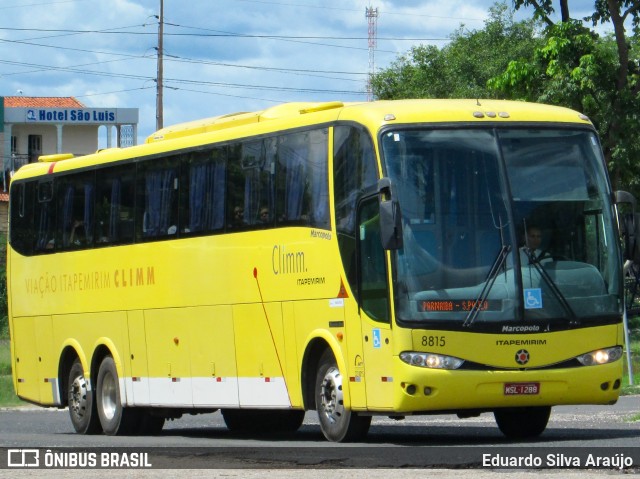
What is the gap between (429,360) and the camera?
48.8 ft

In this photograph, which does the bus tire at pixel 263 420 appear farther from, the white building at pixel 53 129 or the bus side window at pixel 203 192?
the white building at pixel 53 129

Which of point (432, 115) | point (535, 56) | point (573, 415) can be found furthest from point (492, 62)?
point (432, 115)

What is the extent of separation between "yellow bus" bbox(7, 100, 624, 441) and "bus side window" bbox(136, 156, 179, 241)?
4 cm

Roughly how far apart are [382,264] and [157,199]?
18.3 ft

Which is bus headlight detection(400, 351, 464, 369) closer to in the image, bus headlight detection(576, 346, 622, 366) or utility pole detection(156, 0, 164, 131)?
bus headlight detection(576, 346, 622, 366)

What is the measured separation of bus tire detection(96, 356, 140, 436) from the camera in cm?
2116

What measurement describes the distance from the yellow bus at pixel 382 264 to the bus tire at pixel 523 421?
2cm

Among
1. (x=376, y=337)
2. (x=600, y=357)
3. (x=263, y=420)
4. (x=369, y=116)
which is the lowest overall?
(x=263, y=420)

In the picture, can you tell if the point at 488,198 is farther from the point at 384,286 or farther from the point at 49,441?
the point at 49,441

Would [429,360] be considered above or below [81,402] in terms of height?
above

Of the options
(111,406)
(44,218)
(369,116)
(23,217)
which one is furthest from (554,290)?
(23,217)

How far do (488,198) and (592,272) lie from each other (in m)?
1.29

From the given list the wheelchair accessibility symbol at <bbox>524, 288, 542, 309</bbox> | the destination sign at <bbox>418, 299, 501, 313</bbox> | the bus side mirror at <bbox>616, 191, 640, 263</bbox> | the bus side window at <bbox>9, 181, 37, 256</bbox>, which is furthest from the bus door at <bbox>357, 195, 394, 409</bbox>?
the bus side window at <bbox>9, 181, 37, 256</bbox>

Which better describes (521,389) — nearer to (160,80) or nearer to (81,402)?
(81,402)
